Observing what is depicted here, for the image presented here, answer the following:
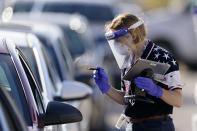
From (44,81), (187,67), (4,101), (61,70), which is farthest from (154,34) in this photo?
(4,101)

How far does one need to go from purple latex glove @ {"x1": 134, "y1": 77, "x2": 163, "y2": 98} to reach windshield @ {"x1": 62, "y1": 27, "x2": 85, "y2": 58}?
7061 millimetres

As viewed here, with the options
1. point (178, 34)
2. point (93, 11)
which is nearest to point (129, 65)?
point (93, 11)

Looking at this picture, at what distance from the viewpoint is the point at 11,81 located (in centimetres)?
450

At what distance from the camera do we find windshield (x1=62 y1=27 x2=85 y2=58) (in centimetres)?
1172

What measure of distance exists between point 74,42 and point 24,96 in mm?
7439

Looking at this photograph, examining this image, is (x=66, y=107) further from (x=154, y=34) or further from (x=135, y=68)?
(x=154, y=34)

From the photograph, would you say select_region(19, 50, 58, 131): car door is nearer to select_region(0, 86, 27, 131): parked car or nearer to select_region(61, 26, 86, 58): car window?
select_region(0, 86, 27, 131): parked car

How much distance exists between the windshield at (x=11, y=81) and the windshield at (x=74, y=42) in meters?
7.14

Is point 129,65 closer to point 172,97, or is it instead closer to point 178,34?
point 172,97

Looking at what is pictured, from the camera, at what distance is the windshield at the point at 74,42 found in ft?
38.5

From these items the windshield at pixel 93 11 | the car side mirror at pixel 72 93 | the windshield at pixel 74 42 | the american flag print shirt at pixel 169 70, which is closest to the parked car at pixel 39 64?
the car side mirror at pixel 72 93

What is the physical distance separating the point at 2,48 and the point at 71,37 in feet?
24.5

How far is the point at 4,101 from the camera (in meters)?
3.45

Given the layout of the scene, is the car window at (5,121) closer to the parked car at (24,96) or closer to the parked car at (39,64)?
the parked car at (24,96)
